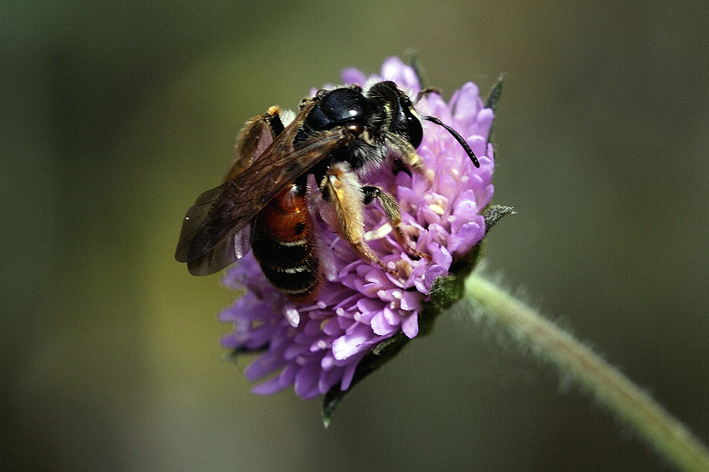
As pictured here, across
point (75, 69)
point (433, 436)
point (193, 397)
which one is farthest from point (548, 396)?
point (75, 69)

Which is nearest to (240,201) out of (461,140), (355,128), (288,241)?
(288,241)

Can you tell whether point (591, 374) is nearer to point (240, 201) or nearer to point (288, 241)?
point (288, 241)

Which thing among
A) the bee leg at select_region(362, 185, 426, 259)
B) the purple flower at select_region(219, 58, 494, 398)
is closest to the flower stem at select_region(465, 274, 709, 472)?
the purple flower at select_region(219, 58, 494, 398)

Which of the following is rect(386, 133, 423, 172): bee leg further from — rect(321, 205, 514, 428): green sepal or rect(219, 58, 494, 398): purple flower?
rect(321, 205, 514, 428): green sepal

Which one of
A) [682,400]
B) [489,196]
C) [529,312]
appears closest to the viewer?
[489,196]

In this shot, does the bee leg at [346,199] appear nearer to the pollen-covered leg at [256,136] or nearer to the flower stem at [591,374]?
the pollen-covered leg at [256,136]

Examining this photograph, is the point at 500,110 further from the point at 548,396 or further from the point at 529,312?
the point at 529,312
